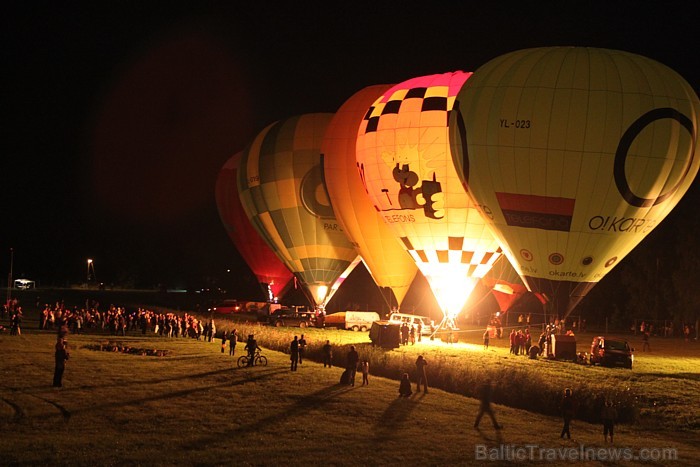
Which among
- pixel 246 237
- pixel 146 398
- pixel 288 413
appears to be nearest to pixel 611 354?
pixel 288 413

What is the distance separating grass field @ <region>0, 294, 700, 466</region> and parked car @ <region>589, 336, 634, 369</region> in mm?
683

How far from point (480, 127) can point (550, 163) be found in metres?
2.58

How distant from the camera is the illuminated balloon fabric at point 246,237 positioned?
152 feet

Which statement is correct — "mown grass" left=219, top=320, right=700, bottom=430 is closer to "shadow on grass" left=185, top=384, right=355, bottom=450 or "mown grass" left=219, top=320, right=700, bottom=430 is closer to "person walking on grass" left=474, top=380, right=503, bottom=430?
"person walking on grass" left=474, top=380, right=503, bottom=430

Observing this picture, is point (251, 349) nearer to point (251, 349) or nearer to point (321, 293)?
point (251, 349)

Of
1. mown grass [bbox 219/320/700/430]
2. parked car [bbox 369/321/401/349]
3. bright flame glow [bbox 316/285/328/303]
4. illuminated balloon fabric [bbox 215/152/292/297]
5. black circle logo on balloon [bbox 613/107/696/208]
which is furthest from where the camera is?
illuminated balloon fabric [bbox 215/152/292/297]

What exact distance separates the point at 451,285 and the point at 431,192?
3491 mm

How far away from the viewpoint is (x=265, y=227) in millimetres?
39906

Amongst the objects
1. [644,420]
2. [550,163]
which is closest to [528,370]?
[644,420]

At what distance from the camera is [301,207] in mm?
37969

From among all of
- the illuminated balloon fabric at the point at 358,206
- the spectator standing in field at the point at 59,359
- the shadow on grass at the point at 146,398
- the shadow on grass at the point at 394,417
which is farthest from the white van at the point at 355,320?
the spectator standing in field at the point at 59,359

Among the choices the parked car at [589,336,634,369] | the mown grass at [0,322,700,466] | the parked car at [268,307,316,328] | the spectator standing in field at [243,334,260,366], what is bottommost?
the mown grass at [0,322,700,466]

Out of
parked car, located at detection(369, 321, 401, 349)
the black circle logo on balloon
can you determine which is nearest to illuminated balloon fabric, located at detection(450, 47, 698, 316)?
the black circle logo on balloon

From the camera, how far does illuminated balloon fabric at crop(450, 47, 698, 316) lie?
22.2 meters
